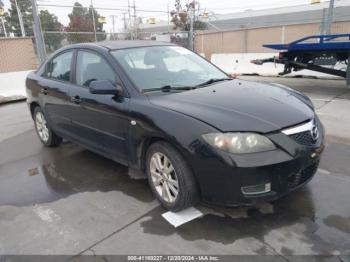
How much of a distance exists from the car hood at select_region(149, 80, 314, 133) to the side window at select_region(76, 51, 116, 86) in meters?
0.77

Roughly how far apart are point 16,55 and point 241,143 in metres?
10.4

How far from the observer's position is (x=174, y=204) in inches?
125

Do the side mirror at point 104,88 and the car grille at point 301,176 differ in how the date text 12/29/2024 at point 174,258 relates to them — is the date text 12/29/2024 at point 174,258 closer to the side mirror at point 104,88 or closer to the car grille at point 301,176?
the car grille at point 301,176

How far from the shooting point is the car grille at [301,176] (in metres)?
2.91

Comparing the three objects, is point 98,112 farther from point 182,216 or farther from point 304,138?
point 304,138

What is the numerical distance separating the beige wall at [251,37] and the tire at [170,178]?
1150 centimetres

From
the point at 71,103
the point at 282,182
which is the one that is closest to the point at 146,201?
the point at 282,182

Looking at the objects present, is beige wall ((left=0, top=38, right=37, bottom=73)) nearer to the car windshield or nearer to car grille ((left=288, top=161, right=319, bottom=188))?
the car windshield

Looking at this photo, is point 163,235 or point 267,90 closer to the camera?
point 163,235

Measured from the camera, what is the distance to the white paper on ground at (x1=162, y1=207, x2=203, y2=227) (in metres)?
3.14

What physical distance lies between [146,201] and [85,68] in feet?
6.31

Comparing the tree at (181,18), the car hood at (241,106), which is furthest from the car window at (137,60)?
the tree at (181,18)

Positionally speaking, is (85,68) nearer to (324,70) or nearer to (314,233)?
(314,233)

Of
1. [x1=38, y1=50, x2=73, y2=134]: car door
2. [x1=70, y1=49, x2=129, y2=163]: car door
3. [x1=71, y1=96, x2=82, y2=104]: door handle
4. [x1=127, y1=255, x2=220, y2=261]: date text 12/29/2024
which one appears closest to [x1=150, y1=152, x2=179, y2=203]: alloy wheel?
[x1=70, y1=49, x2=129, y2=163]: car door
